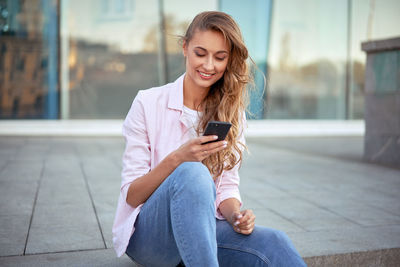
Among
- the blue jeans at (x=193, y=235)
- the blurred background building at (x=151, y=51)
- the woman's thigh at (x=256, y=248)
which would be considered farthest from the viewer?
the blurred background building at (x=151, y=51)

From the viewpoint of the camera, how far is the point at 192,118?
2486 mm

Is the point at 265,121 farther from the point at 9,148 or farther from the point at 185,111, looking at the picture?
the point at 185,111

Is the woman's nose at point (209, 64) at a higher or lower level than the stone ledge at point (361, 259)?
A: higher

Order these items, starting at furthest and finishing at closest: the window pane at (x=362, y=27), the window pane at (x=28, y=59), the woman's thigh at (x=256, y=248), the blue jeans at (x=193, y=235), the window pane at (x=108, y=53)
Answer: the window pane at (x=362, y=27)
the window pane at (x=108, y=53)
the window pane at (x=28, y=59)
the woman's thigh at (x=256, y=248)
the blue jeans at (x=193, y=235)

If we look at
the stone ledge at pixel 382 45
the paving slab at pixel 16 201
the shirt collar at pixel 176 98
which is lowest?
the paving slab at pixel 16 201

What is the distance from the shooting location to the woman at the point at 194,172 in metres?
1.98

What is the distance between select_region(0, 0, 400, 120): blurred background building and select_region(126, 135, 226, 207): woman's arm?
8.67 m

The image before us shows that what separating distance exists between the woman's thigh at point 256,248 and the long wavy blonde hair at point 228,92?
373 mm

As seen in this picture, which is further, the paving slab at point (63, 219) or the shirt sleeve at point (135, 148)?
the paving slab at point (63, 219)

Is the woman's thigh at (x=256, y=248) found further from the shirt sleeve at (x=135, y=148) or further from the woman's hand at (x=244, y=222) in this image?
the shirt sleeve at (x=135, y=148)

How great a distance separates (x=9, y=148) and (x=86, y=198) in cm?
465

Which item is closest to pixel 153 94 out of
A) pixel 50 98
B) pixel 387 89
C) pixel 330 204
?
pixel 330 204

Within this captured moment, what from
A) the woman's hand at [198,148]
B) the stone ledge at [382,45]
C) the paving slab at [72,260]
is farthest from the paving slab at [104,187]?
the stone ledge at [382,45]

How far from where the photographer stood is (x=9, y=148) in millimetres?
8164
